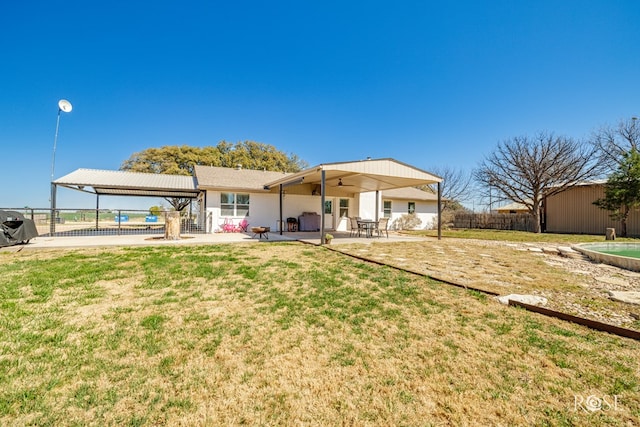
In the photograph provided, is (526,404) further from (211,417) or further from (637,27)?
(637,27)

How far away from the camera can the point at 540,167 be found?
19.2 meters


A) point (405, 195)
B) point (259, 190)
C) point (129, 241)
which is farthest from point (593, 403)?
point (405, 195)

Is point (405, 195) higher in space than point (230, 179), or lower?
lower

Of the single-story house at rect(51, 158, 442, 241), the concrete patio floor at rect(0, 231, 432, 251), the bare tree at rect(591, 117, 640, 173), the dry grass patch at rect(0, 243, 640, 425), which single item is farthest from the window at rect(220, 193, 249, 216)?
the bare tree at rect(591, 117, 640, 173)

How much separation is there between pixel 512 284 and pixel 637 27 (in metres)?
13.9

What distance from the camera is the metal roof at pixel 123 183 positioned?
13328mm

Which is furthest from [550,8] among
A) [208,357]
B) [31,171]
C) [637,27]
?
[31,171]


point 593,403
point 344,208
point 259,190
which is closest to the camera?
point 593,403

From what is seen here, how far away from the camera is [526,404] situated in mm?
1786

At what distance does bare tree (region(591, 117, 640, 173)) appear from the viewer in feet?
59.7

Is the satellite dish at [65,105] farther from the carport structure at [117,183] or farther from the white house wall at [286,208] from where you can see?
the white house wall at [286,208]

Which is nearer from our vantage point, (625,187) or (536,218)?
(625,187)

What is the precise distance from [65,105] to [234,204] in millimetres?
9915

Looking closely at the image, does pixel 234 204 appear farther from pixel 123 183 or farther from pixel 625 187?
pixel 625 187
